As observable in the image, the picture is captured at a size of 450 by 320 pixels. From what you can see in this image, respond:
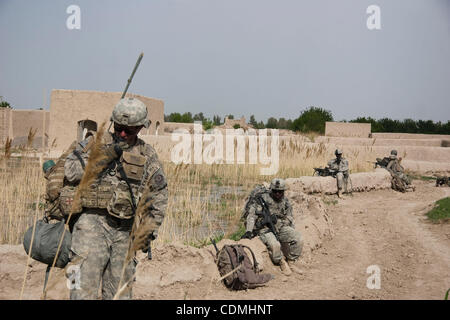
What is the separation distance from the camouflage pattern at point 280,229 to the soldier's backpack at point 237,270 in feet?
2.27

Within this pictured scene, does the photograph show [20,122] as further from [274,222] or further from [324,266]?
[324,266]

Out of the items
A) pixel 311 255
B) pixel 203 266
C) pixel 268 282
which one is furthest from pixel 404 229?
pixel 203 266

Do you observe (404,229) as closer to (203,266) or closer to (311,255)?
(311,255)

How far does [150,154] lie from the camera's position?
3057 mm

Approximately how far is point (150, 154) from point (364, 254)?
155 inches

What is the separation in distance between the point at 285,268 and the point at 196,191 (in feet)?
12.4

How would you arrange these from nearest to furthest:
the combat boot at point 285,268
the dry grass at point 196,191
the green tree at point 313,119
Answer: the combat boot at point 285,268 < the dry grass at point 196,191 < the green tree at point 313,119

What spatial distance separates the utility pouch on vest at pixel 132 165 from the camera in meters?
2.87

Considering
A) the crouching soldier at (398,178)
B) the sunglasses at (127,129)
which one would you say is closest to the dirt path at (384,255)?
the sunglasses at (127,129)

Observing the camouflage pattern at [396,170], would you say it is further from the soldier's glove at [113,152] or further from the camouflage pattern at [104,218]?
the soldier's glove at [113,152]

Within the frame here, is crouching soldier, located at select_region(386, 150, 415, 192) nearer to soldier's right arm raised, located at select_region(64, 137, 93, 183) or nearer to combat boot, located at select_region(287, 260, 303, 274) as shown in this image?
combat boot, located at select_region(287, 260, 303, 274)

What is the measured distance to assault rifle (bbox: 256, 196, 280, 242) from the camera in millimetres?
5250

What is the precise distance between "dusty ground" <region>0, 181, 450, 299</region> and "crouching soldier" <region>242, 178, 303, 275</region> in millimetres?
160

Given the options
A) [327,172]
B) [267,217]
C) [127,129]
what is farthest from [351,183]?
[127,129]
